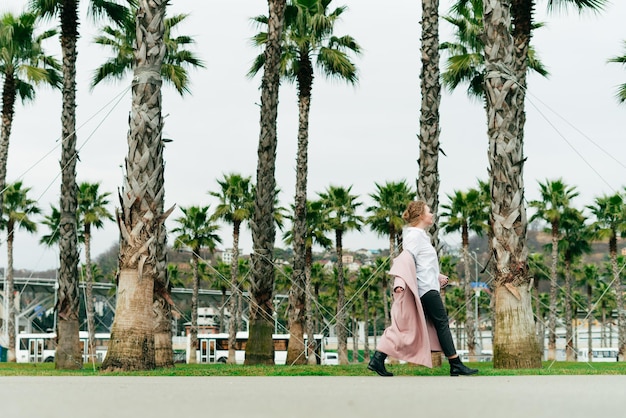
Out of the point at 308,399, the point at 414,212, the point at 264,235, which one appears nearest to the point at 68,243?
the point at 264,235

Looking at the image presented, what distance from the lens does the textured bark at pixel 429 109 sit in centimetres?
1756

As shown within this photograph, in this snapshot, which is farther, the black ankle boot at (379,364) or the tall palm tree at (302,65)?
the tall palm tree at (302,65)

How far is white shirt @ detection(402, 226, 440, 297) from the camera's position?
788 centimetres

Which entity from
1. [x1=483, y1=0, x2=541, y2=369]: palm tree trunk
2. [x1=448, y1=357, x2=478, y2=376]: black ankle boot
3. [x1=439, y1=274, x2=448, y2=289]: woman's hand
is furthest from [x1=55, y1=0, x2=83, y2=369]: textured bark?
[x1=448, y1=357, x2=478, y2=376]: black ankle boot

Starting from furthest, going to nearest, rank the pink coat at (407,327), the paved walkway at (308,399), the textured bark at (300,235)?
the textured bark at (300,235), the pink coat at (407,327), the paved walkway at (308,399)

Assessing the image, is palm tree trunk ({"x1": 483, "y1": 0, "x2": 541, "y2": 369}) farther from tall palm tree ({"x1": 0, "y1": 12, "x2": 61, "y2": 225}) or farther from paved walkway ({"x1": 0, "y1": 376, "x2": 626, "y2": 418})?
tall palm tree ({"x1": 0, "y1": 12, "x2": 61, "y2": 225})

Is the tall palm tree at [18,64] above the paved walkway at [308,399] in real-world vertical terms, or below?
above

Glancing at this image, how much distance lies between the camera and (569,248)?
58.1 m

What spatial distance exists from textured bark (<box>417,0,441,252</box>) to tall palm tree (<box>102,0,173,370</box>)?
25.2 ft

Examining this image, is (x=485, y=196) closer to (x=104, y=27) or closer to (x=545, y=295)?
(x=104, y=27)

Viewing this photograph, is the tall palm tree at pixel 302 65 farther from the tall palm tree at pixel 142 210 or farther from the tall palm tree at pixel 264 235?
the tall palm tree at pixel 142 210

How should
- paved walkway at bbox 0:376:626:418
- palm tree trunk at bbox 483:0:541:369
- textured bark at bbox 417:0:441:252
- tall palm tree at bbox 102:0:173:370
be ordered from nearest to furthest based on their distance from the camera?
paved walkway at bbox 0:376:626:418
tall palm tree at bbox 102:0:173:370
palm tree trunk at bbox 483:0:541:369
textured bark at bbox 417:0:441:252

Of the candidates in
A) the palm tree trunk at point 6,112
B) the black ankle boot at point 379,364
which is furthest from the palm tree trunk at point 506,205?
the palm tree trunk at point 6,112

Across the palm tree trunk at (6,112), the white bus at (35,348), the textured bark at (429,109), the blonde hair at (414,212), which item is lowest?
the white bus at (35,348)
